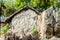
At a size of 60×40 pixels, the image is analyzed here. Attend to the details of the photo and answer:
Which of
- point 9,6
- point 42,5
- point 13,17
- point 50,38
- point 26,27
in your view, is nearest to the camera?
point 50,38

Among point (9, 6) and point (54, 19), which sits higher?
point (54, 19)

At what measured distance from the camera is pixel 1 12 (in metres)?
14.0

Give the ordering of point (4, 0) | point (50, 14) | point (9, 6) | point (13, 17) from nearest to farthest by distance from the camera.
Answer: point (50, 14) < point (13, 17) < point (9, 6) < point (4, 0)

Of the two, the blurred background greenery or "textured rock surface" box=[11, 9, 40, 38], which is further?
the blurred background greenery

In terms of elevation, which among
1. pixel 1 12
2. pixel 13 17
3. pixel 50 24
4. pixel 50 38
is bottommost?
pixel 1 12

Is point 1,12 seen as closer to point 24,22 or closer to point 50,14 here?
point 24,22

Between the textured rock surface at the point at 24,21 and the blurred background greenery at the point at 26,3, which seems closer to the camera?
the textured rock surface at the point at 24,21

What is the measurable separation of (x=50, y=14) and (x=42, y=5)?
11317mm

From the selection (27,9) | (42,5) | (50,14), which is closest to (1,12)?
(42,5)

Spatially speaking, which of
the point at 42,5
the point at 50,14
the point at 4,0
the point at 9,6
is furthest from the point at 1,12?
the point at 50,14

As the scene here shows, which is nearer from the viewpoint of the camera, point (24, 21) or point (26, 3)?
point (24, 21)

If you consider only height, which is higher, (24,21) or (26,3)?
(24,21)

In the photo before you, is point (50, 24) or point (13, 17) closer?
point (50, 24)

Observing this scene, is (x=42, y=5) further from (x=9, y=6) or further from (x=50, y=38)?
(x=50, y=38)
